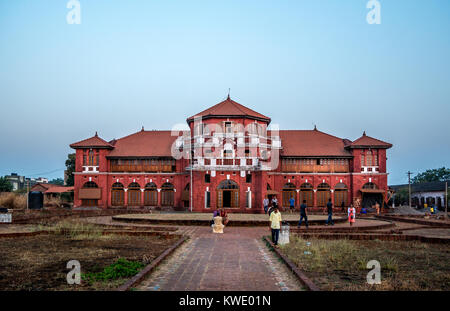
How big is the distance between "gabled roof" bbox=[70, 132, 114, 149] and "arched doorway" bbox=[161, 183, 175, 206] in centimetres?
739

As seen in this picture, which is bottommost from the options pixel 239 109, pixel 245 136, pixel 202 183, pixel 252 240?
pixel 252 240

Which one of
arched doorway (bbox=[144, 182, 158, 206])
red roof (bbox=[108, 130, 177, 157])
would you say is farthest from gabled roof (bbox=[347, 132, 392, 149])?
arched doorway (bbox=[144, 182, 158, 206])

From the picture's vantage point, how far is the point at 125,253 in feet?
37.7

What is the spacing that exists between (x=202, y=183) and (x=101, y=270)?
24.2 metres

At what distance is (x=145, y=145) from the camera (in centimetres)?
4278

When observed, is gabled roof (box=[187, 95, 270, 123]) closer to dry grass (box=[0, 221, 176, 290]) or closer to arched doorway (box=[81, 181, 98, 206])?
arched doorway (box=[81, 181, 98, 206])

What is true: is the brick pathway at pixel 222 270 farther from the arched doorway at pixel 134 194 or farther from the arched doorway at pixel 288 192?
the arched doorway at pixel 134 194

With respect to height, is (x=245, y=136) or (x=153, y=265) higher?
(x=245, y=136)

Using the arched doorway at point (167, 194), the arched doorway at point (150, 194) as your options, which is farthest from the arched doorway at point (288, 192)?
the arched doorway at point (150, 194)

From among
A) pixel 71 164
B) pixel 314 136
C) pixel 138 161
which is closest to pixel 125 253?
pixel 138 161

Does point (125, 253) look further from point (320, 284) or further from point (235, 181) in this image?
point (235, 181)

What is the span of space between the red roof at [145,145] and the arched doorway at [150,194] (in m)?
3.33

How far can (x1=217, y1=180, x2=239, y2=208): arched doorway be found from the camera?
33047 mm

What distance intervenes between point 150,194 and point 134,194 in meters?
1.75
